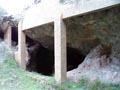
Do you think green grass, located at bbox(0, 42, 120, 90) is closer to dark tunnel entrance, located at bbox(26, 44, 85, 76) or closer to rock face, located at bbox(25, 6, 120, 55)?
rock face, located at bbox(25, 6, 120, 55)

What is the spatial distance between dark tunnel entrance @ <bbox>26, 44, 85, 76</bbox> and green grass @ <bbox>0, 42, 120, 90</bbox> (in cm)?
257

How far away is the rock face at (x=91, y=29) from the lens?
809cm

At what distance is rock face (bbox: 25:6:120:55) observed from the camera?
809cm

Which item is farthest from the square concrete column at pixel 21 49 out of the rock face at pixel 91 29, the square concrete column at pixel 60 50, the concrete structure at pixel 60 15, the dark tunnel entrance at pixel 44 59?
the square concrete column at pixel 60 50

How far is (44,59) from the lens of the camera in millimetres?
16234

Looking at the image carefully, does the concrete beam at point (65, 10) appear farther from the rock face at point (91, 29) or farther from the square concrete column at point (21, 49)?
the rock face at point (91, 29)

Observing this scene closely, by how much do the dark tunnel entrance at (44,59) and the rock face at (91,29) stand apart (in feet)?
8.19

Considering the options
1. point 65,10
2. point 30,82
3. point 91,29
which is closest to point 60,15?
point 65,10

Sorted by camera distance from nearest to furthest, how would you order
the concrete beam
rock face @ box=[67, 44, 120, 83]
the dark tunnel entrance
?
the concrete beam, rock face @ box=[67, 44, 120, 83], the dark tunnel entrance

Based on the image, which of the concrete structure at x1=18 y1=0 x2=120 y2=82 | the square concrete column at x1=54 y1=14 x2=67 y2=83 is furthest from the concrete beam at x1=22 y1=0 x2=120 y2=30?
the square concrete column at x1=54 y1=14 x2=67 y2=83

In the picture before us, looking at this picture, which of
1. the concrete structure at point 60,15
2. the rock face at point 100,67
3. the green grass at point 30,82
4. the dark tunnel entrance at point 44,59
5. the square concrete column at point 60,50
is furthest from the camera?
the dark tunnel entrance at point 44,59

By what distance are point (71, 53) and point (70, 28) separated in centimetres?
473

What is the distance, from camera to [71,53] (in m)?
14.4

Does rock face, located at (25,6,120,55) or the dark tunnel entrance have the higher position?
rock face, located at (25,6,120,55)
